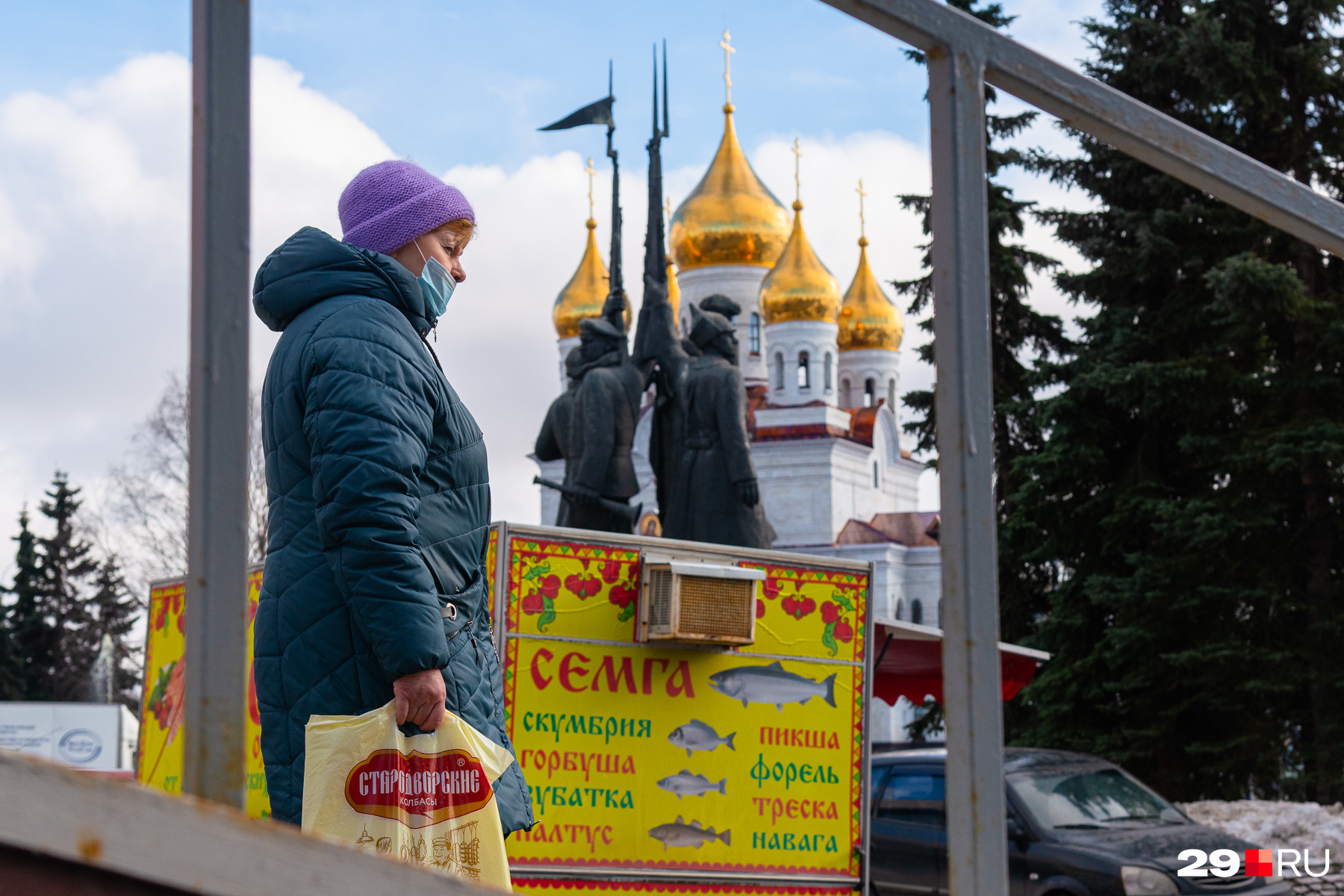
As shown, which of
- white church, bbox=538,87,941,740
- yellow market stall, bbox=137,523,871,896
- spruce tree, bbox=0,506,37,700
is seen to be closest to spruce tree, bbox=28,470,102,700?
spruce tree, bbox=0,506,37,700

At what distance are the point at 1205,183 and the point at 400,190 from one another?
4.32 ft

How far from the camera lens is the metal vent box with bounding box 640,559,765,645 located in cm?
543

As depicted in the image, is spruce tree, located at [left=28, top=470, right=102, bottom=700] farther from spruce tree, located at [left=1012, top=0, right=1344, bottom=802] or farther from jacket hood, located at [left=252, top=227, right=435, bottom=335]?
jacket hood, located at [left=252, top=227, right=435, bottom=335]

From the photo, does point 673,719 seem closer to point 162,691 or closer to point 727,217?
point 162,691

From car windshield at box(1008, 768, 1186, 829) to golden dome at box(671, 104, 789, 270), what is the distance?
118 ft

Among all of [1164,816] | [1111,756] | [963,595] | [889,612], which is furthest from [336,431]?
[889,612]

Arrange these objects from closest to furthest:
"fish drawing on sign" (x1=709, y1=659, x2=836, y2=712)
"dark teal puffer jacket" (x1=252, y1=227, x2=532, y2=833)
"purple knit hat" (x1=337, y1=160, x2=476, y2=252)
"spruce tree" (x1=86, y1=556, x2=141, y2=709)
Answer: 1. "dark teal puffer jacket" (x1=252, y1=227, x2=532, y2=833)
2. "purple knit hat" (x1=337, y1=160, x2=476, y2=252)
3. "fish drawing on sign" (x1=709, y1=659, x2=836, y2=712)
4. "spruce tree" (x1=86, y1=556, x2=141, y2=709)

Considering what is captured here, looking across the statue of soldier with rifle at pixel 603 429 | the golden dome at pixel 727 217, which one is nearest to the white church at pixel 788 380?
the golden dome at pixel 727 217

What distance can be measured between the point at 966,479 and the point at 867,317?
51.3 meters

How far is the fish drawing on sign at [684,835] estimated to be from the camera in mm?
5520

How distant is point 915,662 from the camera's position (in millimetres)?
10078

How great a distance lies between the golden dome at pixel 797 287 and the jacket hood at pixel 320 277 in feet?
143

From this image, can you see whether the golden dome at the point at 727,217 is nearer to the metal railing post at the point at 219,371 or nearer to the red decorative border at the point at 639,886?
the red decorative border at the point at 639,886

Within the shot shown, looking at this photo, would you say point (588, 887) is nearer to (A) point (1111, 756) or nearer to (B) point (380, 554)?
(B) point (380, 554)
